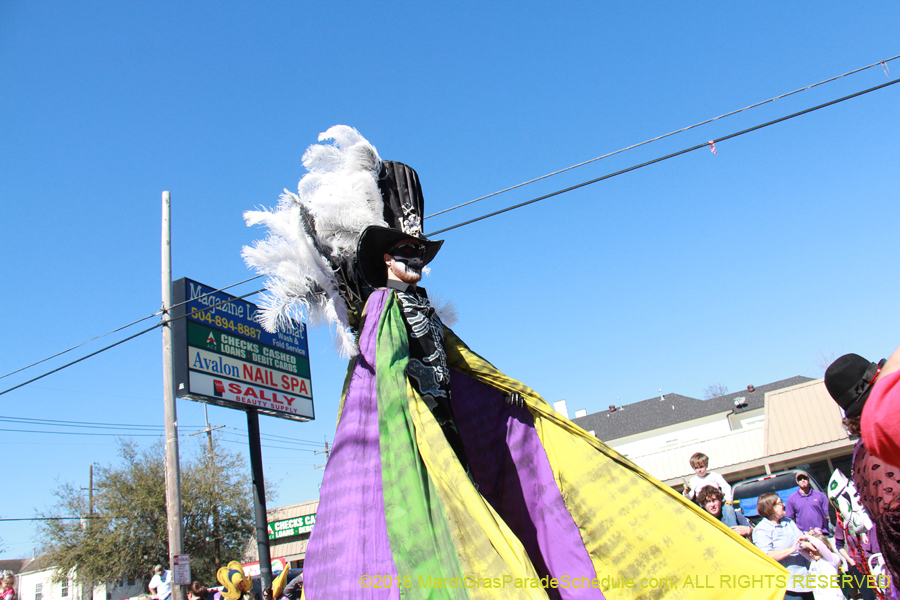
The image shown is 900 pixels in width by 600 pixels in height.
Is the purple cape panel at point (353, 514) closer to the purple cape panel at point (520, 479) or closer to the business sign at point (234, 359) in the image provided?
the purple cape panel at point (520, 479)

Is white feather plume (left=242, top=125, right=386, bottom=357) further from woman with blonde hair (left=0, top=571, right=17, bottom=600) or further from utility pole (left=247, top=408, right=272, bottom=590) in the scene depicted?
woman with blonde hair (left=0, top=571, right=17, bottom=600)

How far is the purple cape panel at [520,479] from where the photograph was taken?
3.21m

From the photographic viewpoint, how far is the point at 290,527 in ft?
92.4

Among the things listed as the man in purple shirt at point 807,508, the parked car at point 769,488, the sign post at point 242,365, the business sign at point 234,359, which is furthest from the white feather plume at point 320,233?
the parked car at point 769,488

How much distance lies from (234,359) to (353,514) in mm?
8592

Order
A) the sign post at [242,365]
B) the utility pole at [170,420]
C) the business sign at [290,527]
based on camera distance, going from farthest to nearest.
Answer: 1. the business sign at [290,527]
2. the sign post at [242,365]
3. the utility pole at [170,420]

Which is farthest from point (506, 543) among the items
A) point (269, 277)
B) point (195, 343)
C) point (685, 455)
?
point (685, 455)

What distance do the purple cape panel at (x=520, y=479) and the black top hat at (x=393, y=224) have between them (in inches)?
31.6

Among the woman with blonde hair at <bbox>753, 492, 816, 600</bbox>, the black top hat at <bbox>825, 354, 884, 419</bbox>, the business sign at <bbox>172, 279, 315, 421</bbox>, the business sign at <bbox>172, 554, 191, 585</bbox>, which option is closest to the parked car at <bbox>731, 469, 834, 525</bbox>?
the woman with blonde hair at <bbox>753, 492, 816, 600</bbox>

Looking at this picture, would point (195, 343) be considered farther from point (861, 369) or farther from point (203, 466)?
point (203, 466)

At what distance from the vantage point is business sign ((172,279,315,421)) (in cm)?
957

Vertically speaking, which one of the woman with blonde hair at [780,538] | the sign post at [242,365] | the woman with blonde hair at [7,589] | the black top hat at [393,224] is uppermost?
the sign post at [242,365]

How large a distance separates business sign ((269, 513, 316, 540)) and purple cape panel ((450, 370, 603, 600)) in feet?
86.1

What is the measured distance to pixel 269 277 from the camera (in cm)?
341
